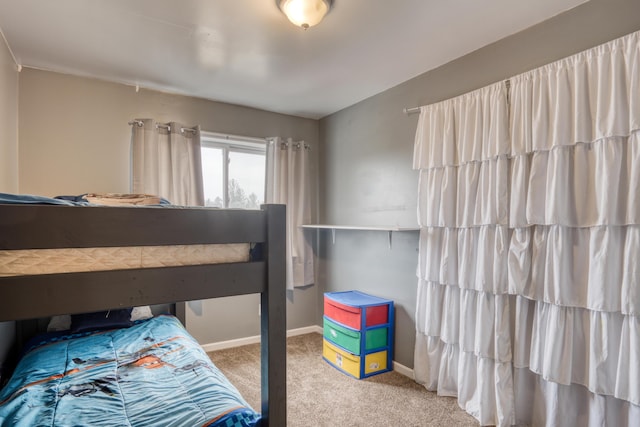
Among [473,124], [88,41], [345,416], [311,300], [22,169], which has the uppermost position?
[88,41]

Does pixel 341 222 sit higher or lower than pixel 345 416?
higher

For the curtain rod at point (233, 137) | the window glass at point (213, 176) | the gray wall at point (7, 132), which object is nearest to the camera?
the gray wall at point (7, 132)

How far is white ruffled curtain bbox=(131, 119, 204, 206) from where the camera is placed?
2873 mm

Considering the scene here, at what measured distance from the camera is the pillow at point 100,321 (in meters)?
2.38

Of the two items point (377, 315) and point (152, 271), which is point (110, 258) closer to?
point (152, 271)

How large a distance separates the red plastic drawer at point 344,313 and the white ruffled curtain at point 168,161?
5.09 feet

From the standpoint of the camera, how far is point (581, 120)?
172cm

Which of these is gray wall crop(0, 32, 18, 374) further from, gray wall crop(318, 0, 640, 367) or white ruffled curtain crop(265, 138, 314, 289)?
gray wall crop(318, 0, 640, 367)

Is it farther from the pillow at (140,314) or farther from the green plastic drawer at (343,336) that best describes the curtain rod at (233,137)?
the green plastic drawer at (343,336)

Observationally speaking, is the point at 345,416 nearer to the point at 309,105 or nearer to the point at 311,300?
the point at 311,300

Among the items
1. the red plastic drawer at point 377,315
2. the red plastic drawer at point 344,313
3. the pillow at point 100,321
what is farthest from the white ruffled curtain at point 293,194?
the pillow at point 100,321

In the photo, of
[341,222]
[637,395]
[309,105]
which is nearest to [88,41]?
[309,105]

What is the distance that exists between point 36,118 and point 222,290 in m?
2.60

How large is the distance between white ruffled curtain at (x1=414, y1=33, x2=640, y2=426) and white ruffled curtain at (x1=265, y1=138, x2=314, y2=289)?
62.7 inches
